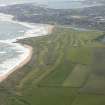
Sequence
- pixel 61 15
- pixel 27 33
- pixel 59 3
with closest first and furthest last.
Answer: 1. pixel 27 33
2. pixel 61 15
3. pixel 59 3

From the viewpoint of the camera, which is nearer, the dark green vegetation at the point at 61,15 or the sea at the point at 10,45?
the sea at the point at 10,45

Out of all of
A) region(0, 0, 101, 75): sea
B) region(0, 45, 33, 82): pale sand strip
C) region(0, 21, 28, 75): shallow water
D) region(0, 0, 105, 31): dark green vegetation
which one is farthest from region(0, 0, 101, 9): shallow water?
region(0, 45, 33, 82): pale sand strip

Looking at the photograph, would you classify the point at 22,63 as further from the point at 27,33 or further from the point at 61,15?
the point at 61,15

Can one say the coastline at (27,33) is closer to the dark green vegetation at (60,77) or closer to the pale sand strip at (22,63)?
the pale sand strip at (22,63)

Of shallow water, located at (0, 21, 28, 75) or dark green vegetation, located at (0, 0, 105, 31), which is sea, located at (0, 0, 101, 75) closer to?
shallow water, located at (0, 21, 28, 75)

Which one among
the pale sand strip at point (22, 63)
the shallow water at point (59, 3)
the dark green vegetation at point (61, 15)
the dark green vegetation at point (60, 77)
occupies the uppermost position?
the dark green vegetation at point (60, 77)

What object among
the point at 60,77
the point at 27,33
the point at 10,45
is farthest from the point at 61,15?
the point at 60,77

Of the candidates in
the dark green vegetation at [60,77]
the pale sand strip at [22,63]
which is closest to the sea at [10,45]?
the pale sand strip at [22,63]

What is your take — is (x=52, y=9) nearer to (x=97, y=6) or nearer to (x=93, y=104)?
(x=97, y=6)

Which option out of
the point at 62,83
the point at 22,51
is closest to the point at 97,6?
the point at 22,51
